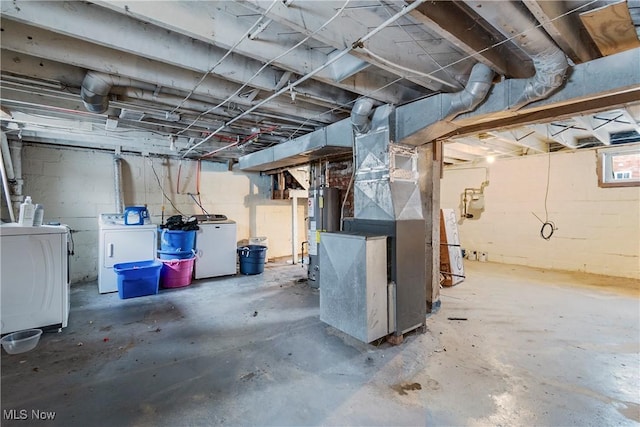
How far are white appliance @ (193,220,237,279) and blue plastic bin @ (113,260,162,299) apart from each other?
75 centimetres

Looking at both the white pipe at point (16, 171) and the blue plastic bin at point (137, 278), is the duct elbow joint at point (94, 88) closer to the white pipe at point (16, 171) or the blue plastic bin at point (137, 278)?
the blue plastic bin at point (137, 278)

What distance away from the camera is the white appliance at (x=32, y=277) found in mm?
2572

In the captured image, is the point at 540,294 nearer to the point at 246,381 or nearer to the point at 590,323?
the point at 590,323

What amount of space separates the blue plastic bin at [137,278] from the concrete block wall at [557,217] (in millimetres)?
6507

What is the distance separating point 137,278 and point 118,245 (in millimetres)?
612

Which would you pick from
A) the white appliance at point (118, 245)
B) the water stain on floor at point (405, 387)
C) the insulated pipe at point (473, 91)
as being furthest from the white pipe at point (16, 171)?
the insulated pipe at point (473, 91)

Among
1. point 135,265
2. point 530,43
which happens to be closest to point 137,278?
point 135,265

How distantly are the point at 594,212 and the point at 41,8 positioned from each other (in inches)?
294

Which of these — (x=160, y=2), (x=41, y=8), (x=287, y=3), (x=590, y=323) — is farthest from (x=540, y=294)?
(x=41, y=8)

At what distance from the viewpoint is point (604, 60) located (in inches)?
72.6

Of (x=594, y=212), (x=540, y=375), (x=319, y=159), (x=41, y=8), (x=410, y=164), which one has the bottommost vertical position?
(x=540, y=375)

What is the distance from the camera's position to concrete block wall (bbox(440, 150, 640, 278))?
16.2 feet

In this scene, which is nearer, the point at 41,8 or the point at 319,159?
the point at 41,8

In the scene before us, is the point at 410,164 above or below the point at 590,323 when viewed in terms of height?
above
